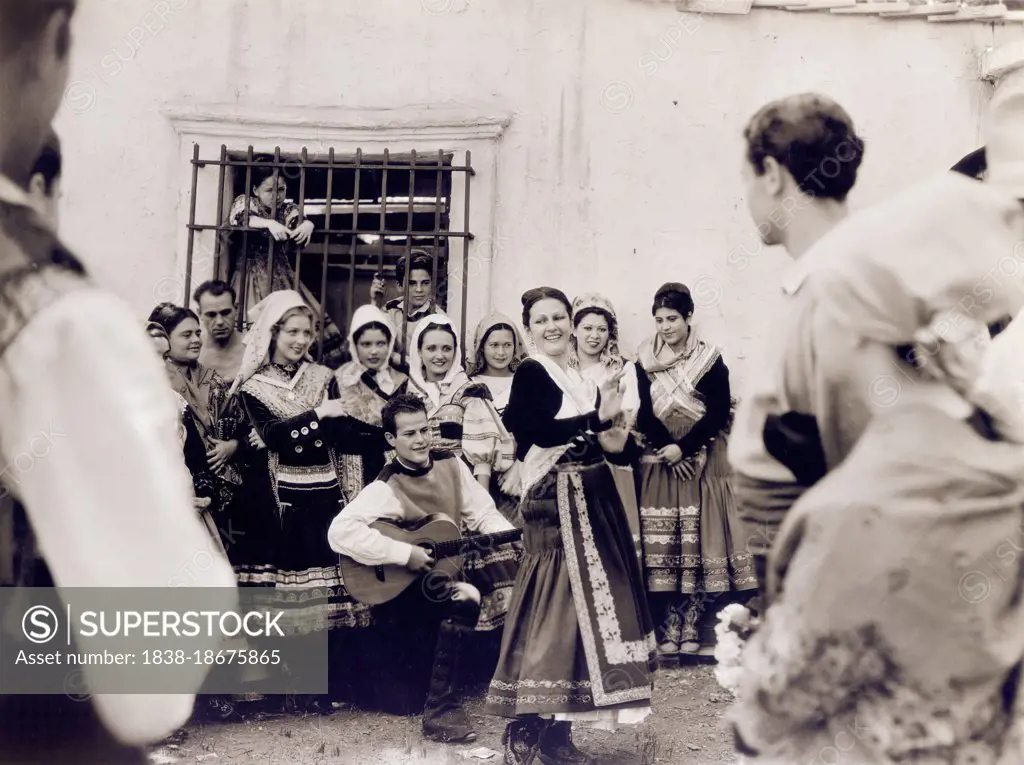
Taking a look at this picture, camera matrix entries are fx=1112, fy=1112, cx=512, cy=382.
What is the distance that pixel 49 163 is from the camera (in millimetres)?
4484

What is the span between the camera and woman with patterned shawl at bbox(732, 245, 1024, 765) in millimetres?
3789

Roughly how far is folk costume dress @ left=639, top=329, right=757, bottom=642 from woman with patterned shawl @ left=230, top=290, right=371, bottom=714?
1170 millimetres

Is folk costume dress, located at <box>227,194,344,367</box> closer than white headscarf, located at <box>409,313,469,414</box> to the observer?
No

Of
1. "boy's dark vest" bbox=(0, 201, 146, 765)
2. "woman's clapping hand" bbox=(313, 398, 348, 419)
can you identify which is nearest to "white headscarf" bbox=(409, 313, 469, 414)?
"woman's clapping hand" bbox=(313, 398, 348, 419)

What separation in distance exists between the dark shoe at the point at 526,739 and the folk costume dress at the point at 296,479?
698 mm

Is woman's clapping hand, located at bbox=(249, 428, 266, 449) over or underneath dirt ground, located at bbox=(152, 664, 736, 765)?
over

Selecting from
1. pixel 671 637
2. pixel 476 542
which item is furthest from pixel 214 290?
pixel 671 637

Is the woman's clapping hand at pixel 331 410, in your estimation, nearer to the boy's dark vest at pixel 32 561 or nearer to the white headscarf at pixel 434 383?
the white headscarf at pixel 434 383

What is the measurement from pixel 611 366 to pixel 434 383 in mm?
695

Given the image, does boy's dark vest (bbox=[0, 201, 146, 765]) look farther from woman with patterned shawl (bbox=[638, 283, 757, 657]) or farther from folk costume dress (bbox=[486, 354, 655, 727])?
woman with patterned shawl (bbox=[638, 283, 757, 657])

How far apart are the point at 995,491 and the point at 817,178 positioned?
1.26 meters

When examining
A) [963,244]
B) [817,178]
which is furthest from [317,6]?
[963,244]

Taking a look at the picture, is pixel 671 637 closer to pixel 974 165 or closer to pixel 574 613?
pixel 574 613

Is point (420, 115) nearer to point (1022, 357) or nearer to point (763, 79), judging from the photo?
point (763, 79)
